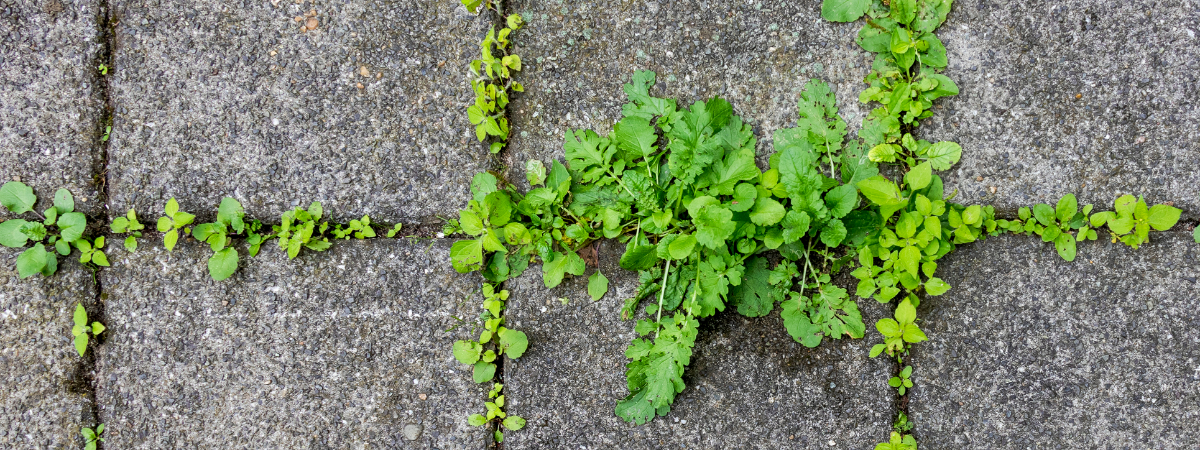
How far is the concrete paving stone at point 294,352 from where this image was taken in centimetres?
204

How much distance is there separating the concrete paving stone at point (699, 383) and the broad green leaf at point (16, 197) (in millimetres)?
1544

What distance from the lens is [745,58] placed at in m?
2.03

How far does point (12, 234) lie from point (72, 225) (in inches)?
7.0

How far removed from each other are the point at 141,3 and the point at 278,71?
51cm

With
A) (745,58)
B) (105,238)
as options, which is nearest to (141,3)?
(105,238)

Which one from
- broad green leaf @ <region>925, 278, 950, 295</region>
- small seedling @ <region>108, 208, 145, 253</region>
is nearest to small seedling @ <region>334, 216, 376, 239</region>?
small seedling @ <region>108, 208, 145, 253</region>

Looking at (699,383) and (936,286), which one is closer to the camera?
(936,286)

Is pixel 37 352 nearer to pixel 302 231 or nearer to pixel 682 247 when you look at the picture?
pixel 302 231

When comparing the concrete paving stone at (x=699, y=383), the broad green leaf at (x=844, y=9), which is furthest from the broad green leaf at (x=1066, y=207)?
the broad green leaf at (x=844, y=9)

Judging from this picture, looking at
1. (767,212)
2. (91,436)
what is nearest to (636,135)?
(767,212)

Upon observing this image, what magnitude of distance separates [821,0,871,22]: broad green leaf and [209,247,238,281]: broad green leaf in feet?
6.76

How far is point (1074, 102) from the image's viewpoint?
1977 millimetres

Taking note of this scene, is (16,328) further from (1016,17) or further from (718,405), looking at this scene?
(1016,17)

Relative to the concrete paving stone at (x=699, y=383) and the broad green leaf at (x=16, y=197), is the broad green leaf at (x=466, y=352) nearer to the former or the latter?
the concrete paving stone at (x=699, y=383)
